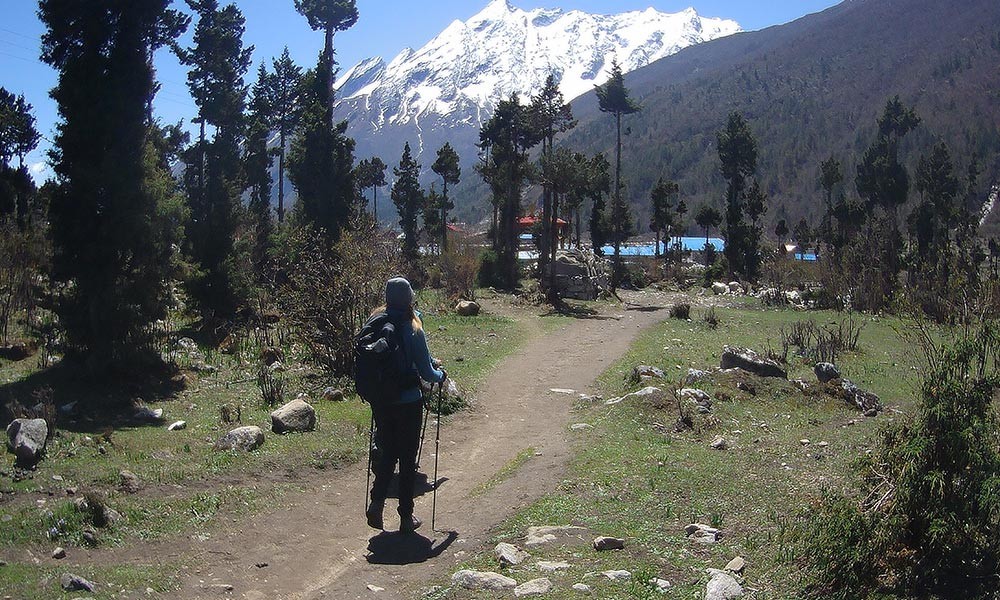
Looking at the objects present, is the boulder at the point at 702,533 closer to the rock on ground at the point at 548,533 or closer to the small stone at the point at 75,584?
the rock on ground at the point at 548,533

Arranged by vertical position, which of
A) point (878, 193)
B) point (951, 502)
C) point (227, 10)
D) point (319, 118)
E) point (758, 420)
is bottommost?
point (758, 420)

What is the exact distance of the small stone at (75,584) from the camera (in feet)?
17.4

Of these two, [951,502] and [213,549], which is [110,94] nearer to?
[213,549]

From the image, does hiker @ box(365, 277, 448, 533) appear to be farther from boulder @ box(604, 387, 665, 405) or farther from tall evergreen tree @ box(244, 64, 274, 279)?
tall evergreen tree @ box(244, 64, 274, 279)

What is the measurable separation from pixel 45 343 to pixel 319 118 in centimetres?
1972

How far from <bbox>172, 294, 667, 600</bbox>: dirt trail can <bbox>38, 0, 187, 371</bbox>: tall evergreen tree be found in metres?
7.29

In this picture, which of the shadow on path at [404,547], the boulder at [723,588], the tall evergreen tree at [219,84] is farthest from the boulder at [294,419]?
the tall evergreen tree at [219,84]

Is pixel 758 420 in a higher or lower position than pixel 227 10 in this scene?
lower

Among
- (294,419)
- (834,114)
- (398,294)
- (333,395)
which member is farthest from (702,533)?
Result: (834,114)

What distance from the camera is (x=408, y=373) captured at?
259 inches

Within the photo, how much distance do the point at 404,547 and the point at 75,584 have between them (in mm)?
2435

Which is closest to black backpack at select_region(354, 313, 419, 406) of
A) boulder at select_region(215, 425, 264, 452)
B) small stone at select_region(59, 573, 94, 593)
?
small stone at select_region(59, 573, 94, 593)

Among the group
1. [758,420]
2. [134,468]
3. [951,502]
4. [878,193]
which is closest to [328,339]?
[134,468]

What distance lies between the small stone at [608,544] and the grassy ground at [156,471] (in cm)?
320
